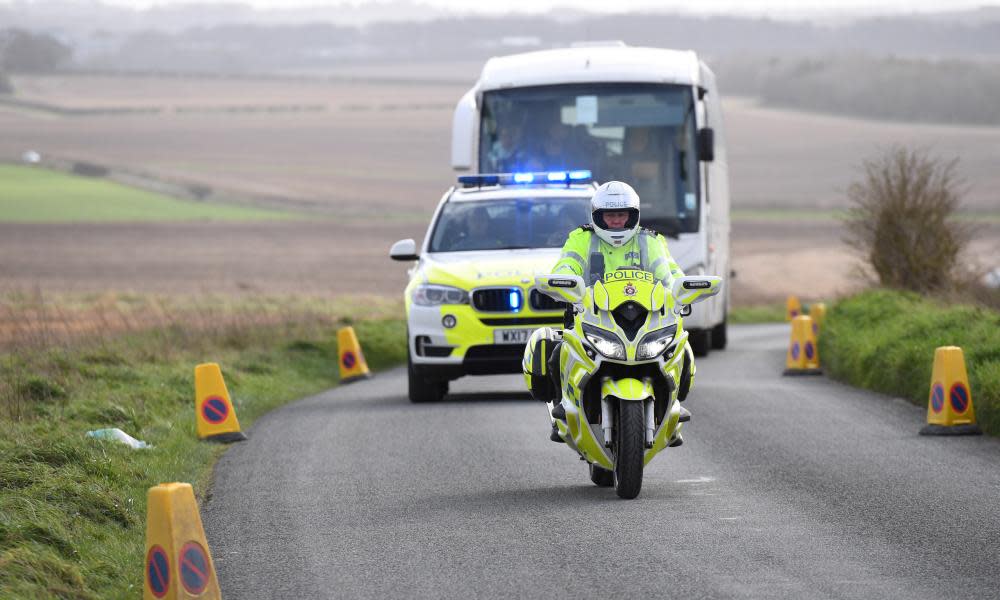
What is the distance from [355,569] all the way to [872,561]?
7.72ft

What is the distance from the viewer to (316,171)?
100312 millimetres

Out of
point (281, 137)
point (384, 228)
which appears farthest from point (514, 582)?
point (281, 137)

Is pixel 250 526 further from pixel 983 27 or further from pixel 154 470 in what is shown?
pixel 983 27

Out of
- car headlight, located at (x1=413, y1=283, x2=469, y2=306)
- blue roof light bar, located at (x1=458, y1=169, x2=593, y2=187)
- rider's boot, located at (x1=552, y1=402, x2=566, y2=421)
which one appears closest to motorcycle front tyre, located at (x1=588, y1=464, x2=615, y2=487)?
rider's boot, located at (x1=552, y1=402, x2=566, y2=421)

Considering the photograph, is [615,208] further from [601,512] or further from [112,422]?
[112,422]

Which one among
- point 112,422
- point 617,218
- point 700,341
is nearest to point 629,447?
point 617,218

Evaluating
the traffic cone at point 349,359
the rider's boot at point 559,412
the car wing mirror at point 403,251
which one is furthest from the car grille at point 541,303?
the rider's boot at point 559,412

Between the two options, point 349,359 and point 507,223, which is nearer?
point 507,223

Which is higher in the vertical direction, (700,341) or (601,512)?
(601,512)

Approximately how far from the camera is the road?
7656 millimetres

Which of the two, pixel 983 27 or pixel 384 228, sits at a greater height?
pixel 983 27

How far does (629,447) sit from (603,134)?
1238 centimetres

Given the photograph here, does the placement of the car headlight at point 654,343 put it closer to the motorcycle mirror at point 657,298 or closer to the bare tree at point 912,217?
the motorcycle mirror at point 657,298

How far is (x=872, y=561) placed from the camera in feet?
26.0
